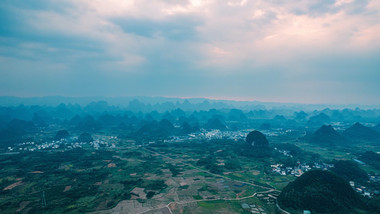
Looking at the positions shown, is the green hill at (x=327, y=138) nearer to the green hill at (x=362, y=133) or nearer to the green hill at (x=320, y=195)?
the green hill at (x=362, y=133)

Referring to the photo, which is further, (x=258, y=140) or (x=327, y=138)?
(x=327, y=138)

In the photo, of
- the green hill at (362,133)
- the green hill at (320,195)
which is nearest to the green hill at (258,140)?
the green hill at (320,195)

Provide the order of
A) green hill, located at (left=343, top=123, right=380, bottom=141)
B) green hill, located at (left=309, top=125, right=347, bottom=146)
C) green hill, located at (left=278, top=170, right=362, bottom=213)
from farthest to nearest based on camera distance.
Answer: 1. green hill, located at (left=343, top=123, right=380, bottom=141)
2. green hill, located at (left=309, top=125, right=347, bottom=146)
3. green hill, located at (left=278, top=170, right=362, bottom=213)

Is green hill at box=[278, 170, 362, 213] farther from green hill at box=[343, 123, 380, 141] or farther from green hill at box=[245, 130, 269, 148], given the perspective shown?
green hill at box=[343, 123, 380, 141]

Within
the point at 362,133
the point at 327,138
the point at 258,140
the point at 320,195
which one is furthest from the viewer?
the point at 362,133

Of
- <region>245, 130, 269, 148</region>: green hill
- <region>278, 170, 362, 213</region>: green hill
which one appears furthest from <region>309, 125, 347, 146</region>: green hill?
<region>278, 170, 362, 213</region>: green hill

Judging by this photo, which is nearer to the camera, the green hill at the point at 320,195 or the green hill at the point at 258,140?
the green hill at the point at 320,195

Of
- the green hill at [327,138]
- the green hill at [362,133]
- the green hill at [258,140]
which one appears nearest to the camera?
the green hill at [258,140]

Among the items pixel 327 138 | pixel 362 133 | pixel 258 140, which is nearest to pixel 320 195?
pixel 258 140

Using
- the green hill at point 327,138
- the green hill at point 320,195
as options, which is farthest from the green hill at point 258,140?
the green hill at point 320,195

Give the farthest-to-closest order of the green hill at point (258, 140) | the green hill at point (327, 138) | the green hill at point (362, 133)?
the green hill at point (362, 133) < the green hill at point (327, 138) < the green hill at point (258, 140)

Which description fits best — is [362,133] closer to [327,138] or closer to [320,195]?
[327,138]

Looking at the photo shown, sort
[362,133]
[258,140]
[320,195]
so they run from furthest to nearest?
[362,133], [258,140], [320,195]
